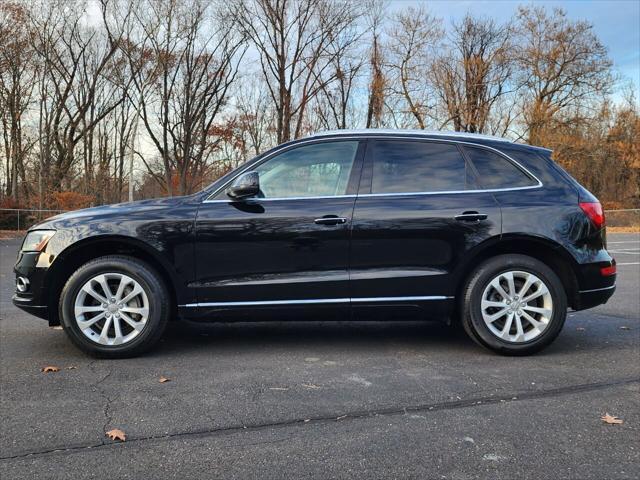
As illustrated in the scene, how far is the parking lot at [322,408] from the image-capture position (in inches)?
98.4

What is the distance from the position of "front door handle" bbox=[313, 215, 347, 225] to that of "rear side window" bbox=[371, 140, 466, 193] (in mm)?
369

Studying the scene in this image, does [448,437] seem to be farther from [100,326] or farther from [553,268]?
[100,326]

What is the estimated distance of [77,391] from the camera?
3.47 m

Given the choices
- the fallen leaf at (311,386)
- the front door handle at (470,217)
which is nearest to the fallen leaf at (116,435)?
the fallen leaf at (311,386)

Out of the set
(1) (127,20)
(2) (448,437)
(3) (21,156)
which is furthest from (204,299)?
(3) (21,156)

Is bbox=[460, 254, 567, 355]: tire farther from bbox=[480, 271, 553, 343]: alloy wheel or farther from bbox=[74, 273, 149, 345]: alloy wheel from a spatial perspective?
bbox=[74, 273, 149, 345]: alloy wheel

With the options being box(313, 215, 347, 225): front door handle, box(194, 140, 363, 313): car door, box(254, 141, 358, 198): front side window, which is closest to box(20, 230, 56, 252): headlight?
box(194, 140, 363, 313): car door

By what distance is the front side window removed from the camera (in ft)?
14.2

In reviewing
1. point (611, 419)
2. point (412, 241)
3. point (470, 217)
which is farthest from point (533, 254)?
point (611, 419)

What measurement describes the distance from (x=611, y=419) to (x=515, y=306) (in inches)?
53.4

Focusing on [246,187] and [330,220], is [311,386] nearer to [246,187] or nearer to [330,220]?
[330,220]

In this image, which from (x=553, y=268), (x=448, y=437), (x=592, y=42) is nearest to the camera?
(x=448, y=437)

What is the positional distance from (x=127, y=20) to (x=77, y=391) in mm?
32120

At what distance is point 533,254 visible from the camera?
4.48 meters
